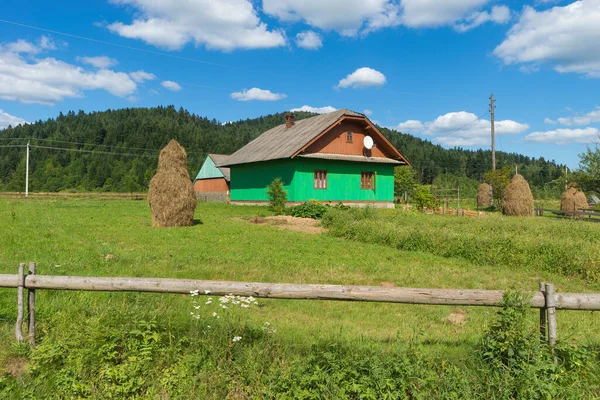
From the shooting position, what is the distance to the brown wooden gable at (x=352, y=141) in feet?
84.1

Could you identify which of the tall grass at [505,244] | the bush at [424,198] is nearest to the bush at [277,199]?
the tall grass at [505,244]

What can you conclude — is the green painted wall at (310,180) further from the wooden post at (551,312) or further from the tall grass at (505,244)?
the wooden post at (551,312)

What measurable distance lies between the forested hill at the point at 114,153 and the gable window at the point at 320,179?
49077 mm

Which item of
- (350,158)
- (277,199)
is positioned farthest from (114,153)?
(277,199)

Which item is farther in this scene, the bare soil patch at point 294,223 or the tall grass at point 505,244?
the bare soil patch at point 294,223

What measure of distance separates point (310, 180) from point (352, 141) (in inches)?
179

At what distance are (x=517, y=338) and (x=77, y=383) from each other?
4.54 meters

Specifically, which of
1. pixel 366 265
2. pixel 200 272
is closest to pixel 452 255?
pixel 366 265

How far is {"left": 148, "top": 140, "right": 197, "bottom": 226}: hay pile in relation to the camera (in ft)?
51.3

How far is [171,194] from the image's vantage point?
621 inches

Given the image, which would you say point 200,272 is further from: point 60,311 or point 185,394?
point 185,394

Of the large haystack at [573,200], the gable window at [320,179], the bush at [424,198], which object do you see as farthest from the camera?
the large haystack at [573,200]

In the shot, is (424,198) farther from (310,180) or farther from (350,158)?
(310,180)

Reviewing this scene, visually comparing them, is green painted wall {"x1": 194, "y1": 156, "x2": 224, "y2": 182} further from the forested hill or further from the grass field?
the forested hill
